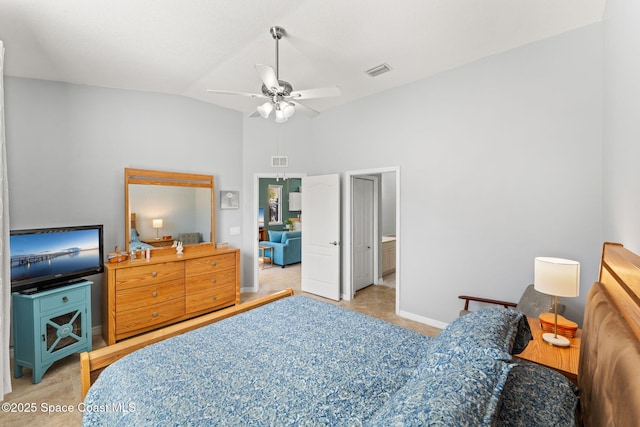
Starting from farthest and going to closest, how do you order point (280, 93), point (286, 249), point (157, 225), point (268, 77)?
point (286, 249), point (157, 225), point (280, 93), point (268, 77)

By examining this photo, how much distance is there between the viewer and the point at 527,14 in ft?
7.15

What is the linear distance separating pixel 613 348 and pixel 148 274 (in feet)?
11.8

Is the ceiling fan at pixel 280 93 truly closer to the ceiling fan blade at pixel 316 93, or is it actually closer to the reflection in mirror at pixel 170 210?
the ceiling fan blade at pixel 316 93

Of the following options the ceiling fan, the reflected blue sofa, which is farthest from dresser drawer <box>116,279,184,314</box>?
the reflected blue sofa

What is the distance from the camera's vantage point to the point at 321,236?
4.36 meters

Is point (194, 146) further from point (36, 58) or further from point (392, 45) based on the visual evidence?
point (392, 45)

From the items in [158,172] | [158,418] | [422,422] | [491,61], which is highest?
[491,61]

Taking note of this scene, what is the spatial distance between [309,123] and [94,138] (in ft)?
9.67

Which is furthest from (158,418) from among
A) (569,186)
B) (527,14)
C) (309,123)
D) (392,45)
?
(309,123)

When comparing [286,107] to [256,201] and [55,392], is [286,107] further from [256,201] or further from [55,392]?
[55,392]

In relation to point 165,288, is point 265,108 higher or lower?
higher

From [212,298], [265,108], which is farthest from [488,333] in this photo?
[212,298]

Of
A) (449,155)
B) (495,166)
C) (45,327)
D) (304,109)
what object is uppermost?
(304,109)

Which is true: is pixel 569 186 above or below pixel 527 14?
below
